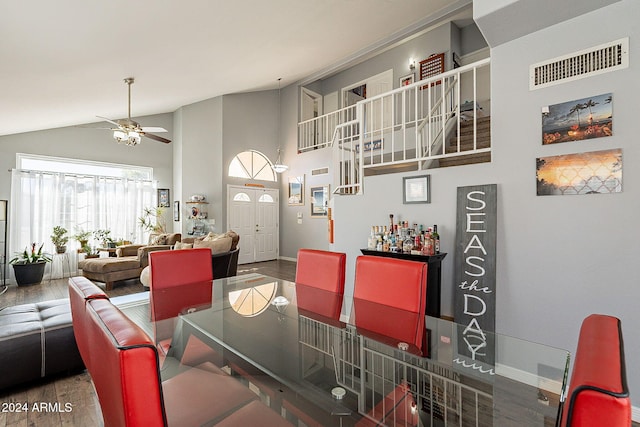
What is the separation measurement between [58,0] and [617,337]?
13.3 feet

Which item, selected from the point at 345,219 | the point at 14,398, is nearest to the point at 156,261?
the point at 14,398

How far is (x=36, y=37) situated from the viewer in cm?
291

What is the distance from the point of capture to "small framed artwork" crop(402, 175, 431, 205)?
3.00m

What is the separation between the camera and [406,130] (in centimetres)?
512

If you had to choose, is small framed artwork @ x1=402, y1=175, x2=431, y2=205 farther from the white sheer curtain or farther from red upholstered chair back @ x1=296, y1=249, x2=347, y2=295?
the white sheer curtain

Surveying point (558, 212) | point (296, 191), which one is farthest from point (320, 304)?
point (296, 191)

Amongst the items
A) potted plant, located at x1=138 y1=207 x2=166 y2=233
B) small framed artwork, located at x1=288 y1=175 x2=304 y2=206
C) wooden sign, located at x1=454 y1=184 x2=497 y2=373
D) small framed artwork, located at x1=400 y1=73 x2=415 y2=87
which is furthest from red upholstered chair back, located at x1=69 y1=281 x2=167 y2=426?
potted plant, located at x1=138 y1=207 x2=166 y2=233

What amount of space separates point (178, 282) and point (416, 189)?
7.81 ft

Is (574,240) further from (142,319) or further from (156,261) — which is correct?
(156,261)

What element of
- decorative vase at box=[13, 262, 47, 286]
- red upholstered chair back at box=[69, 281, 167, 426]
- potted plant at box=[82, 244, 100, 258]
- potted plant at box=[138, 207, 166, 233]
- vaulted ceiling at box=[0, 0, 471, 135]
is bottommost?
decorative vase at box=[13, 262, 47, 286]

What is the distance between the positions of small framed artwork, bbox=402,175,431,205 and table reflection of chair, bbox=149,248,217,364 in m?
2.04

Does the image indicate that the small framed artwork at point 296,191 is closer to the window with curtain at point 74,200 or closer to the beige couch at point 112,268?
the beige couch at point 112,268

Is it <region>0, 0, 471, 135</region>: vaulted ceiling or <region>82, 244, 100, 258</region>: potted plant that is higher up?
<region>0, 0, 471, 135</region>: vaulted ceiling

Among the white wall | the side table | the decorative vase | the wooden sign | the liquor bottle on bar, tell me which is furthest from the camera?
the side table
